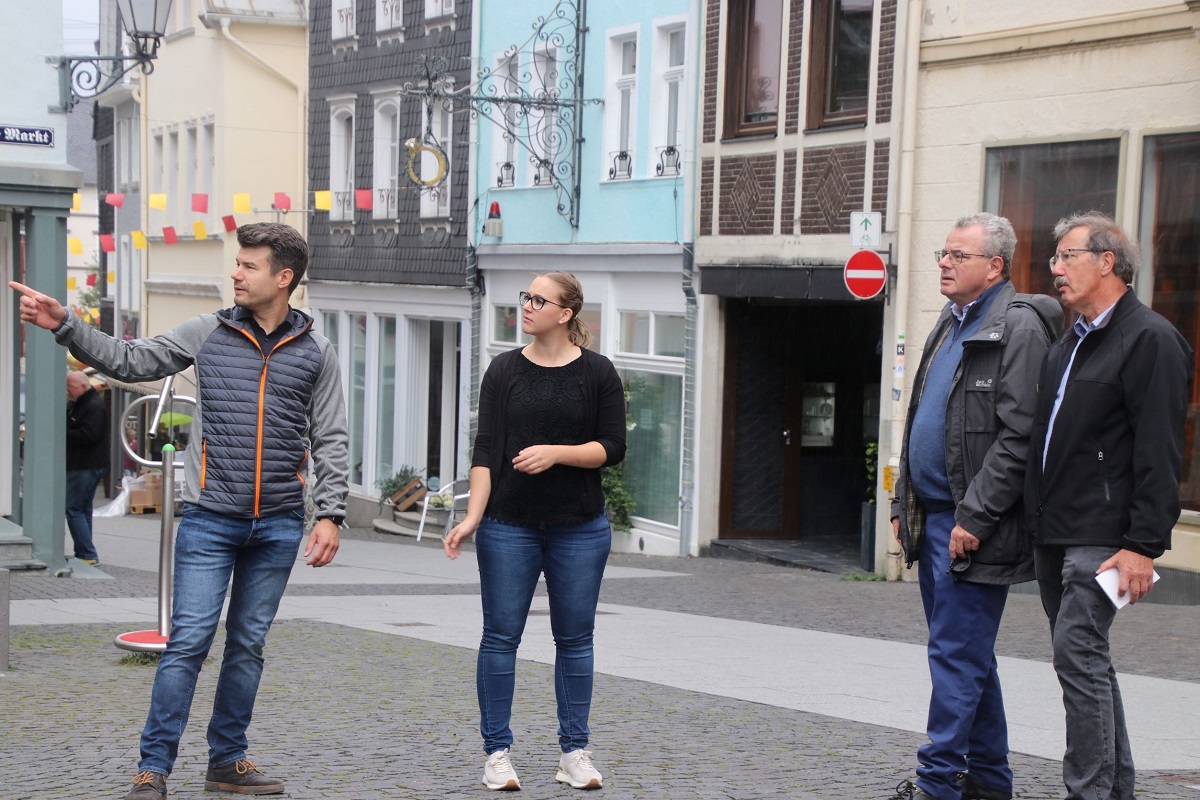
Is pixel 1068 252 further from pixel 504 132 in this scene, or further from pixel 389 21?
pixel 389 21

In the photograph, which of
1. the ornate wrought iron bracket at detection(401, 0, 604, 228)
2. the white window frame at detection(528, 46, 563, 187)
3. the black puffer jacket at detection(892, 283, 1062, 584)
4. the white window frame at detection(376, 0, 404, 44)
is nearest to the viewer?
the black puffer jacket at detection(892, 283, 1062, 584)

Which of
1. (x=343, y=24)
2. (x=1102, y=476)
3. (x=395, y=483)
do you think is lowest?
(x=395, y=483)

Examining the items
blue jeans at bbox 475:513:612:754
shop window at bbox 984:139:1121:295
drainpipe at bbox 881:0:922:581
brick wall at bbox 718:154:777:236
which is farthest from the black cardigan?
brick wall at bbox 718:154:777:236

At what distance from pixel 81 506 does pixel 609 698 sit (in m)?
8.56

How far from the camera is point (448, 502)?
24.1 m

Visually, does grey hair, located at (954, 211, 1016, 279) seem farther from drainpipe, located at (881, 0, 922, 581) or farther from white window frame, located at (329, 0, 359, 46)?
white window frame, located at (329, 0, 359, 46)

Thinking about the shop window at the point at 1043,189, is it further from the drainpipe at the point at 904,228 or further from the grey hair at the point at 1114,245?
the grey hair at the point at 1114,245

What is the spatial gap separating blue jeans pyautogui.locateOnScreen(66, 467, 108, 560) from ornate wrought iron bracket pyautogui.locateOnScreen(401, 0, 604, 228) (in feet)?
26.5

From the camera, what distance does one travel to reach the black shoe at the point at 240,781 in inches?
230

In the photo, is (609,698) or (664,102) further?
(664,102)

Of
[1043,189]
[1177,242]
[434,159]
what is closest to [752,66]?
[1043,189]

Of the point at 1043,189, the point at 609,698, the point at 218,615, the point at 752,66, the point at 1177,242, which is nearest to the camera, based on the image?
the point at 218,615

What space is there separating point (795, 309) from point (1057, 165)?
504cm

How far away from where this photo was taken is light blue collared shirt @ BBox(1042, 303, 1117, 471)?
5.42m
